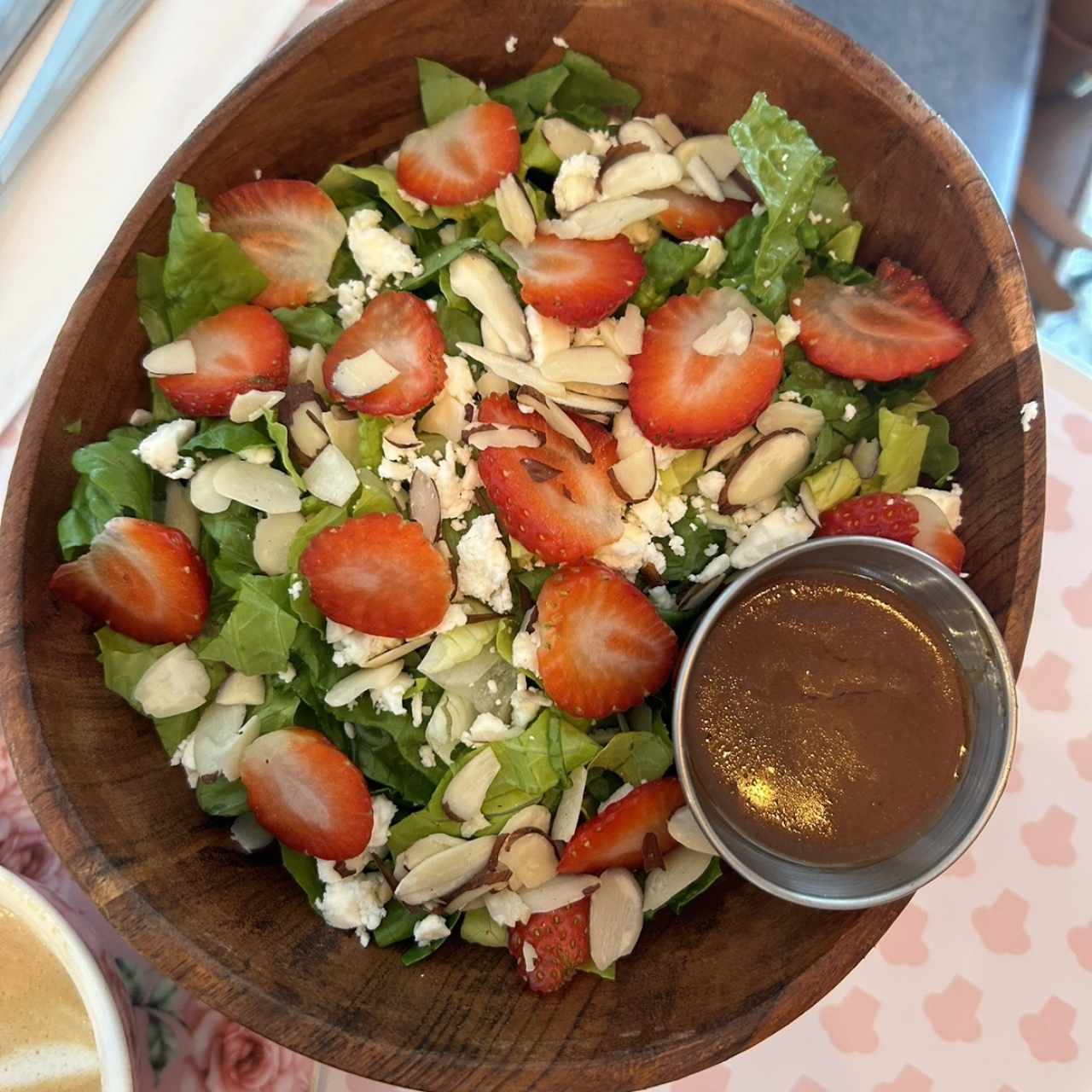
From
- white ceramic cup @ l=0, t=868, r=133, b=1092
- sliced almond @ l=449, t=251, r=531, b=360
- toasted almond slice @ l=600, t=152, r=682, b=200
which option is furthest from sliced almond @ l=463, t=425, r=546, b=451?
white ceramic cup @ l=0, t=868, r=133, b=1092

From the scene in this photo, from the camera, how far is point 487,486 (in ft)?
3.61

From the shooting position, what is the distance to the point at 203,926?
38.3 inches

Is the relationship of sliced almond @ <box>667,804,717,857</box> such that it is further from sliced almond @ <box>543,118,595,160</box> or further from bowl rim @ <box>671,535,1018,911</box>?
sliced almond @ <box>543,118,595,160</box>

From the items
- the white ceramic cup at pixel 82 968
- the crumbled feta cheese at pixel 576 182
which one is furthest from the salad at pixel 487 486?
the white ceramic cup at pixel 82 968

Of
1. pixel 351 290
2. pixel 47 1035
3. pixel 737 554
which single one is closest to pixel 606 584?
pixel 737 554

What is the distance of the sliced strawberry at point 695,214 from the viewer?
1195 mm

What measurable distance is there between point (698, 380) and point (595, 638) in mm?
324

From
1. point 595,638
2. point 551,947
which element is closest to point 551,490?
point 595,638

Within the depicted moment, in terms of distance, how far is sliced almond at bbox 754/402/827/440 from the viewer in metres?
1.16

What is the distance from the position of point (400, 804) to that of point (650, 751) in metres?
0.31

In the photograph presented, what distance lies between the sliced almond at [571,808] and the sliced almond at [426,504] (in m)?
0.32

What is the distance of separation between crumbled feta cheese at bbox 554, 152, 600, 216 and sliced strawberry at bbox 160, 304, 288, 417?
0.39 meters

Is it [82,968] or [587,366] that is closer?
[82,968]

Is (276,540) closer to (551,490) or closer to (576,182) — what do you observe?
(551,490)
